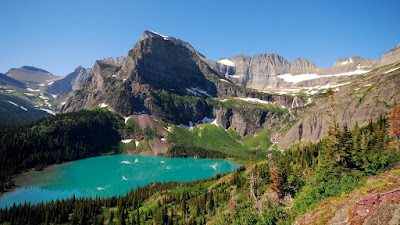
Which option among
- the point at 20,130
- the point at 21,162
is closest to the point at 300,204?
the point at 21,162

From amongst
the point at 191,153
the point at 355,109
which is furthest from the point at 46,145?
the point at 355,109

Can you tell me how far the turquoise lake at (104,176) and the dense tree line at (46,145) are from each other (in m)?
8.34

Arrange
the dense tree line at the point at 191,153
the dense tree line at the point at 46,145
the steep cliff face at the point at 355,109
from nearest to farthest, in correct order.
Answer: the dense tree line at the point at 46,145, the steep cliff face at the point at 355,109, the dense tree line at the point at 191,153

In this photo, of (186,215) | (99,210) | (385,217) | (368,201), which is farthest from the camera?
(99,210)

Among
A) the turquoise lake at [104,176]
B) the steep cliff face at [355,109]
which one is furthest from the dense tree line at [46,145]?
the steep cliff face at [355,109]

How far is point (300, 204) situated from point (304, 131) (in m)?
180

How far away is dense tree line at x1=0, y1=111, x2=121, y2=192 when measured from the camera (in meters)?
127

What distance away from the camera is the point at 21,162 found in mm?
129625

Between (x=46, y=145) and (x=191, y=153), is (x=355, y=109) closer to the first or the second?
(x=191, y=153)

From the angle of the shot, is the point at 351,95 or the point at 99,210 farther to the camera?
the point at 351,95

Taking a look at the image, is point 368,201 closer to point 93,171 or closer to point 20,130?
point 93,171

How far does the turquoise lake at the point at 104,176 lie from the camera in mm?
92131

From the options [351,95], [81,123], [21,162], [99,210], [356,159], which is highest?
[351,95]

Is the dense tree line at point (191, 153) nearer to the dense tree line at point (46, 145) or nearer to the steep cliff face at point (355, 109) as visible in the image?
the dense tree line at point (46, 145)
